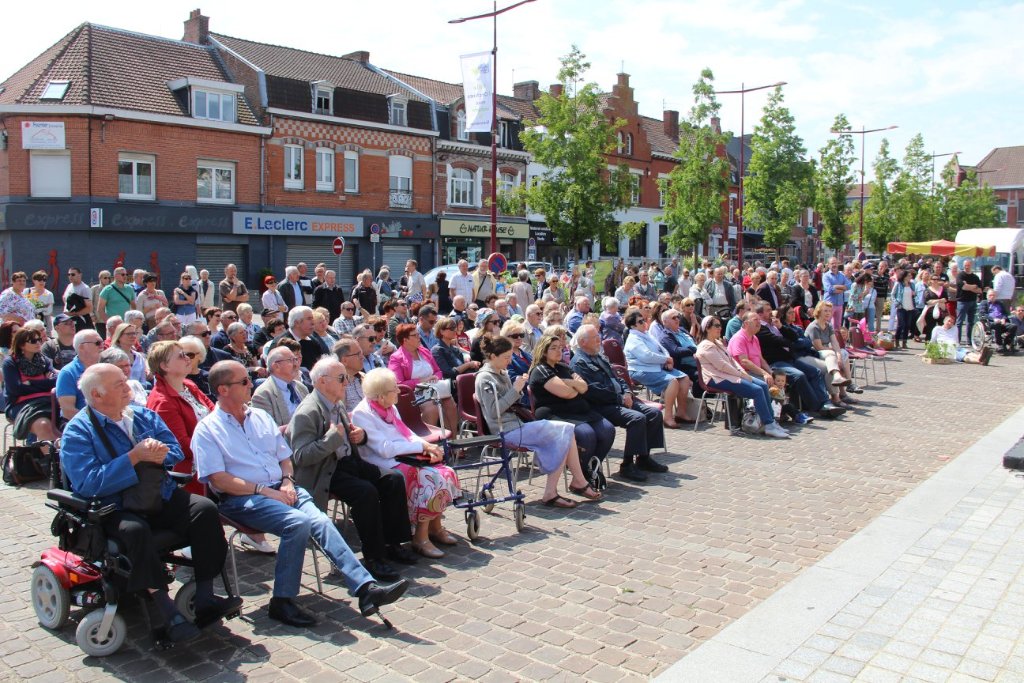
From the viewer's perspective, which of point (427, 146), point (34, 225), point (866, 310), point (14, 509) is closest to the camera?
point (14, 509)

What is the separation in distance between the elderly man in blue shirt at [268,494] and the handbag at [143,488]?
0.40m

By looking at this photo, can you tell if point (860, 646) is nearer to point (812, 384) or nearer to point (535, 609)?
point (535, 609)

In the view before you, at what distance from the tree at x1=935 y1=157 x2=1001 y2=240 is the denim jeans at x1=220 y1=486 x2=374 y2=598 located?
178 feet

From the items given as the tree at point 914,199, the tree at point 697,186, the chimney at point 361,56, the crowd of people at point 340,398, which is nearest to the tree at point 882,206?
the tree at point 914,199

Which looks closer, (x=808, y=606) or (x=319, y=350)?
(x=808, y=606)

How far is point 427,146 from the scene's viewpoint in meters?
37.3

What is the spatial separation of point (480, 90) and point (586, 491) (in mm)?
15955

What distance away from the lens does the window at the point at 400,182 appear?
36.1 meters

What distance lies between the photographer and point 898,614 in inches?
195

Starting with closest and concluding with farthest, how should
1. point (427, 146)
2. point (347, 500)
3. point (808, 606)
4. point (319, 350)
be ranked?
point (808, 606)
point (347, 500)
point (319, 350)
point (427, 146)

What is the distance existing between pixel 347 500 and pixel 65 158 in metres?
25.8

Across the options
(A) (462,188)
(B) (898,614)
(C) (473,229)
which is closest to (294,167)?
(A) (462,188)

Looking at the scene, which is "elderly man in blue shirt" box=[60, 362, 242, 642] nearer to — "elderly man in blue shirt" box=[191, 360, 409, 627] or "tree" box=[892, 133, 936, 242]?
"elderly man in blue shirt" box=[191, 360, 409, 627]

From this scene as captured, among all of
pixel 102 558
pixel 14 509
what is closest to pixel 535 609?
pixel 102 558
